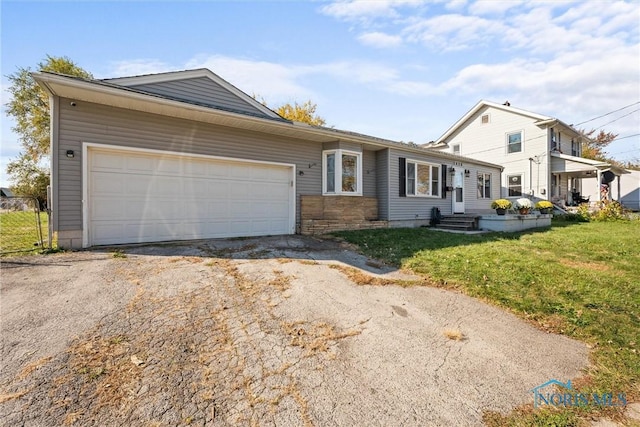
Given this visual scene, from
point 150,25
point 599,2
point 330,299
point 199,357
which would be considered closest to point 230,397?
point 199,357

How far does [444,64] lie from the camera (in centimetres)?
1002

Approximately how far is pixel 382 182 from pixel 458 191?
187 inches

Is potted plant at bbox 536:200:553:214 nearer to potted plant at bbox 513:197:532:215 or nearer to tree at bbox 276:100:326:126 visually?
potted plant at bbox 513:197:532:215

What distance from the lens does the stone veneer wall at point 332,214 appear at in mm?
9055

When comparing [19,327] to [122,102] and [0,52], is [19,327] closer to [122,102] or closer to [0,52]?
[122,102]

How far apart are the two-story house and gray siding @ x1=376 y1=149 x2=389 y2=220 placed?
6850 mm

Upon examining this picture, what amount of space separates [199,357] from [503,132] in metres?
21.4

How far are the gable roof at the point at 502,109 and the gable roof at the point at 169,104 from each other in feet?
40.9

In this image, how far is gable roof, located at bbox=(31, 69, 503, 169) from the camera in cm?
552

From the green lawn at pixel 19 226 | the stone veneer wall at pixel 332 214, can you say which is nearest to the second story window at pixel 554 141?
the stone veneer wall at pixel 332 214

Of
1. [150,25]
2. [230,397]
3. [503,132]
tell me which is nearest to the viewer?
[230,397]

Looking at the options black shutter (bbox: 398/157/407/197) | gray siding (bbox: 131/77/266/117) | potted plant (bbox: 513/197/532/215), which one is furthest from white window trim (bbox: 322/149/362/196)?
potted plant (bbox: 513/197/532/215)

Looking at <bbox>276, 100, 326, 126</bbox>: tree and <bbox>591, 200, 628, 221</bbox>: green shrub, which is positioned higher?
<bbox>276, 100, 326, 126</bbox>: tree

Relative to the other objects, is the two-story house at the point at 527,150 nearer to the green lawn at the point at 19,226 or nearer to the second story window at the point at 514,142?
the second story window at the point at 514,142
